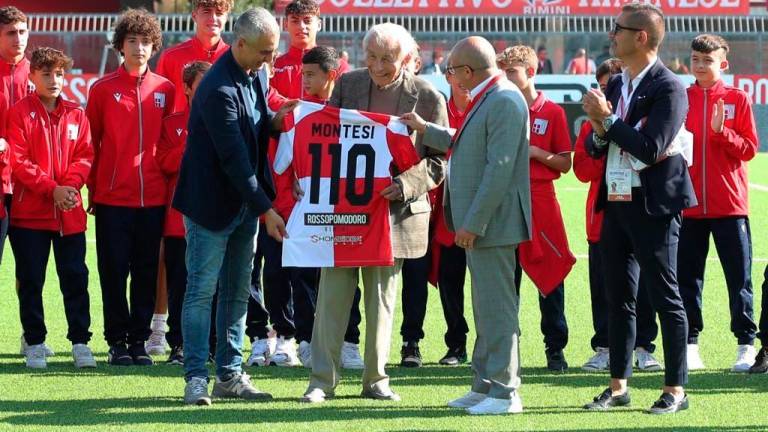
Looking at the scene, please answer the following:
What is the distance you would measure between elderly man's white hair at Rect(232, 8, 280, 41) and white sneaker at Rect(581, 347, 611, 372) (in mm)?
2912

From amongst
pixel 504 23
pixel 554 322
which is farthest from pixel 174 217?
pixel 504 23

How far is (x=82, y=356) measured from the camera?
845 centimetres

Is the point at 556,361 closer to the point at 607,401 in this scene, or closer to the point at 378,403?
the point at 607,401

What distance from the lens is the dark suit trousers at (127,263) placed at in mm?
8594

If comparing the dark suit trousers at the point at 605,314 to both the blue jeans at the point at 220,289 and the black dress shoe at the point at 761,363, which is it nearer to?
the black dress shoe at the point at 761,363

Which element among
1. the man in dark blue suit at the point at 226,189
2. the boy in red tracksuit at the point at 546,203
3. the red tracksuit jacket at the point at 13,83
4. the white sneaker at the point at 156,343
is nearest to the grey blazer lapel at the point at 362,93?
the man in dark blue suit at the point at 226,189

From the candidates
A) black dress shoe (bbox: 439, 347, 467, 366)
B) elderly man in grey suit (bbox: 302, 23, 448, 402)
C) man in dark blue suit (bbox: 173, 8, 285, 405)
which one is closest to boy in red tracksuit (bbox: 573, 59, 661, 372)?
black dress shoe (bbox: 439, 347, 467, 366)

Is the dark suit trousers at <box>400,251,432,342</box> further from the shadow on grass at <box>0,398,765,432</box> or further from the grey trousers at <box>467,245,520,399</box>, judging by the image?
the grey trousers at <box>467,245,520,399</box>

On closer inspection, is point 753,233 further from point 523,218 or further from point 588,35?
point 588,35

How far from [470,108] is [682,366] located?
1708 mm

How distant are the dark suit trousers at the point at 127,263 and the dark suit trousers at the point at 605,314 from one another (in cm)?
274

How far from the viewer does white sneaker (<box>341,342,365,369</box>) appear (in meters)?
8.55

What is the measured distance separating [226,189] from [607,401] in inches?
89.4

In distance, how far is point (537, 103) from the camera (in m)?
8.48
